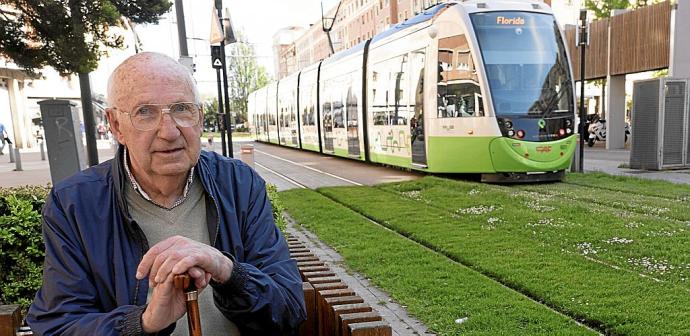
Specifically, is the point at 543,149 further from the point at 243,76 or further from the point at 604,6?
the point at 243,76

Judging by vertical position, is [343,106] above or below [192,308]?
above

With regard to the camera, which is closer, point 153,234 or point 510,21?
point 153,234

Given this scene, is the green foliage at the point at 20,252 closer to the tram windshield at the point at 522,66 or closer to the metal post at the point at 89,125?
the metal post at the point at 89,125

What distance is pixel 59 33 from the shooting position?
6.13m

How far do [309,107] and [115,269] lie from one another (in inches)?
840

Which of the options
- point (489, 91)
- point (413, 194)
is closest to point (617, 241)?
point (413, 194)

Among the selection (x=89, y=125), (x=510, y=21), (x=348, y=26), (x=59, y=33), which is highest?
(x=348, y=26)

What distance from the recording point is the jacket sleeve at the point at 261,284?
1.68 m

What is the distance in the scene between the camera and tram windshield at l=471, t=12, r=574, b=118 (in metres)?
10.9

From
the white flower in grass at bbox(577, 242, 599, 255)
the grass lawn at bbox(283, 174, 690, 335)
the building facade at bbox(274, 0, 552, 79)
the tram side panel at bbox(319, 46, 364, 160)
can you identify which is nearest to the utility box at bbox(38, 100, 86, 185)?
the grass lawn at bbox(283, 174, 690, 335)

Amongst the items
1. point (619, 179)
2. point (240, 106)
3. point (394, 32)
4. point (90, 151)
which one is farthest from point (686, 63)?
point (240, 106)

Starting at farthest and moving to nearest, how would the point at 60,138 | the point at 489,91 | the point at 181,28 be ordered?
1. the point at 181,28
2. the point at 489,91
3. the point at 60,138

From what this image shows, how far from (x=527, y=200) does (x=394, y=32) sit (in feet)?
22.8

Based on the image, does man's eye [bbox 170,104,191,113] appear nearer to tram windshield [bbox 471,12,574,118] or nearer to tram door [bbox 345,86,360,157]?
tram windshield [bbox 471,12,574,118]
